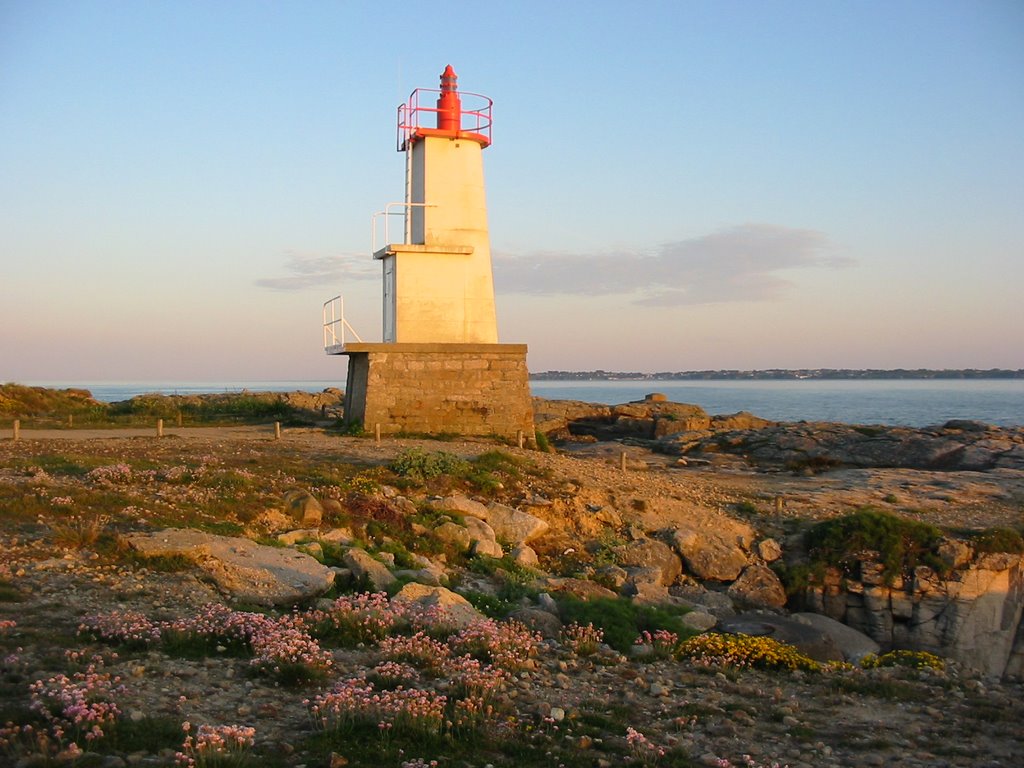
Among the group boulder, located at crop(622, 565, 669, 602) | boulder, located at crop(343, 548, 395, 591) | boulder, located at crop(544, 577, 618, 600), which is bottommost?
boulder, located at crop(622, 565, 669, 602)

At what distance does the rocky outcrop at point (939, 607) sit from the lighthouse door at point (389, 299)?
14064mm

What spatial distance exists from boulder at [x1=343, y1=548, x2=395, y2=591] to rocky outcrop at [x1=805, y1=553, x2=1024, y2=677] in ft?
25.5

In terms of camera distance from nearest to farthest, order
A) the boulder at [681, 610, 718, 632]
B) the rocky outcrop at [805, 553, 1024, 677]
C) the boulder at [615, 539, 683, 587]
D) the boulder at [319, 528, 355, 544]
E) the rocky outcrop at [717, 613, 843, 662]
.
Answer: the rocky outcrop at [717, 613, 843, 662] → the boulder at [681, 610, 718, 632] → the boulder at [319, 528, 355, 544] → the rocky outcrop at [805, 553, 1024, 677] → the boulder at [615, 539, 683, 587]

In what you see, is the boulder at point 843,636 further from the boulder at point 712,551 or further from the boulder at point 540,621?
the boulder at point 540,621

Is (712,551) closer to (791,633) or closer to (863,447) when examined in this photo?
(791,633)

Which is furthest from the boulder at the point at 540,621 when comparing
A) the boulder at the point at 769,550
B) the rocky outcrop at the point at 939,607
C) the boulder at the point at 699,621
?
the boulder at the point at 769,550

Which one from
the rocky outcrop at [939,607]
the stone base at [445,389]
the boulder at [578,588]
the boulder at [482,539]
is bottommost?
the rocky outcrop at [939,607]

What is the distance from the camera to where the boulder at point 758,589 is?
45.6 feet

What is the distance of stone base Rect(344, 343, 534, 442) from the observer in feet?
77.5

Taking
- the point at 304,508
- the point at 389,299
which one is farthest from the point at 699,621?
the point at 389,299

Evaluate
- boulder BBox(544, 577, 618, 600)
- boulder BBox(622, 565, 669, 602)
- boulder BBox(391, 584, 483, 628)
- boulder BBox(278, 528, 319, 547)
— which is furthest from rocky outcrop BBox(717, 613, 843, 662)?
boulder BBox(278, 528, 319, 547)

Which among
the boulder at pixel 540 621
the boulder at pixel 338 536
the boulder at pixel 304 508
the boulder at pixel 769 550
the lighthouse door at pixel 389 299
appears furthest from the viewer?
the lighthouse door at pixel 389 299

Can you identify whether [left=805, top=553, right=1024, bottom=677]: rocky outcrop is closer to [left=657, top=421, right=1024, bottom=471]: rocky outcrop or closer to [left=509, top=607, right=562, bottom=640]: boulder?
[left=509, top=607, right=562, bottom=640]: boulder

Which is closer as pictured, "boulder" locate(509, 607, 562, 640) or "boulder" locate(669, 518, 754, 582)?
"boulder" locate(509, 607, 562, 640)
